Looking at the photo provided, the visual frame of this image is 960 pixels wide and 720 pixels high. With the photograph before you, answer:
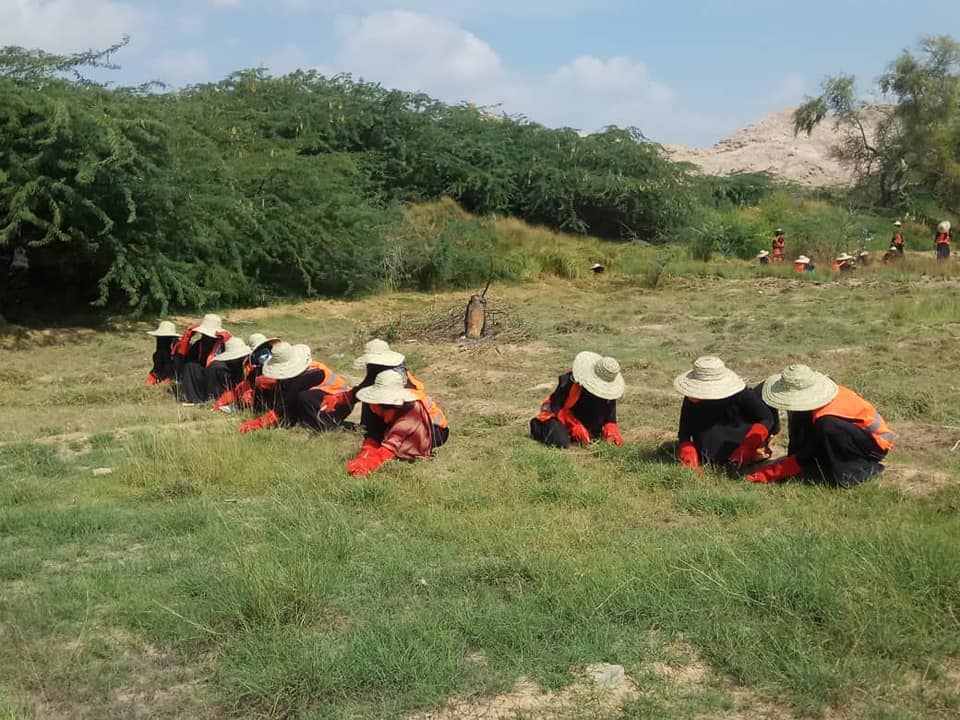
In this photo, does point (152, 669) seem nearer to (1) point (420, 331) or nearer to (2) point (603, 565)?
(2) point (603, 565)

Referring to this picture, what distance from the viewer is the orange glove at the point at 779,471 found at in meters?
6.46

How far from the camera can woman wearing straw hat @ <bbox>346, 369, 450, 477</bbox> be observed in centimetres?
719

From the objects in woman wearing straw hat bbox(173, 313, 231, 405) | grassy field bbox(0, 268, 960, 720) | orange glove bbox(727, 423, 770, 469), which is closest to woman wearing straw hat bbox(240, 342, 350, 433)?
grassy field bbox(0, 268, 960, 720)

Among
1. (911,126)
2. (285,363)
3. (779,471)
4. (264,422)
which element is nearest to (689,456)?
(779,471)

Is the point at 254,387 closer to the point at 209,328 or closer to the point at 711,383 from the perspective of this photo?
the point at 209,328

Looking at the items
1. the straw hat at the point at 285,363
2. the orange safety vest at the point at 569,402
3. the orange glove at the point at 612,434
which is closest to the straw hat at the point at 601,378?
the orange safety vest at the point at 569,402

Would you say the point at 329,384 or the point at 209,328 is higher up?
the point at 209,328

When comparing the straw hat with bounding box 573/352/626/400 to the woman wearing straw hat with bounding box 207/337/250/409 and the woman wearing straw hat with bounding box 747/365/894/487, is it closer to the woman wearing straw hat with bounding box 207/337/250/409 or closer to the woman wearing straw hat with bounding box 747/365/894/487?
the woman wearing straw hat with bounding box 747/365/894/487

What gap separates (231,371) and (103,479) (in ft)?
11.5

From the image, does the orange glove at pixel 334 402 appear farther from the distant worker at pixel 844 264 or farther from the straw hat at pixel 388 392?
the distant worker at pixel 844 264

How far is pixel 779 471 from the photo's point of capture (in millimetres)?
6500

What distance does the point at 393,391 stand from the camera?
7211 mm

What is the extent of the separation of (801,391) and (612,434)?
190 cm

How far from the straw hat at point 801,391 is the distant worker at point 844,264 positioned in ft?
60.5
